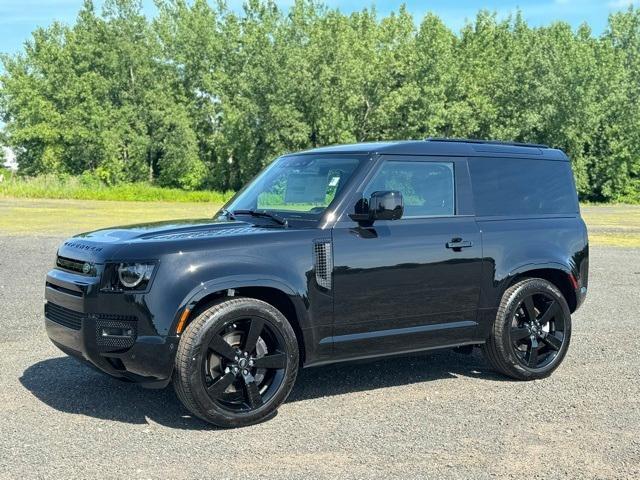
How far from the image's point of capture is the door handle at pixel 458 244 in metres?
5.88

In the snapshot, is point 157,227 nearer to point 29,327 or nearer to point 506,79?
point 29,327

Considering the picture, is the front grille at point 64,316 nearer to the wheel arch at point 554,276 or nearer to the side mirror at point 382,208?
the side mirror at point 382,208

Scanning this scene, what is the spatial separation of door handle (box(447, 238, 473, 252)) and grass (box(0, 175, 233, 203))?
48.1m

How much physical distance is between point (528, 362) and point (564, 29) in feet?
229

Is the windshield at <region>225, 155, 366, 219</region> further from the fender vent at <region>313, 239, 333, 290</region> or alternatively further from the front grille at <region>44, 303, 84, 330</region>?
the front grille at <region>44, 303, 84, 330</region>

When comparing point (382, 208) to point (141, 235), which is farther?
point (382, 208)

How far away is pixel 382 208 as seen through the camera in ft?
17.7

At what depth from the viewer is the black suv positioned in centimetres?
487

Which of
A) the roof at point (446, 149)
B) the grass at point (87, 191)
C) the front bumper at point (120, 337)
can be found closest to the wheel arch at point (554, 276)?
the roof at point (446, 149)

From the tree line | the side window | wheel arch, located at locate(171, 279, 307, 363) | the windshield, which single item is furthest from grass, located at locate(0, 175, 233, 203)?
wheel arch, located at locate(171, 279, 307, 363)

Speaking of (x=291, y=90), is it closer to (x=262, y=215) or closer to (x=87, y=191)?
(x=87, y=191)

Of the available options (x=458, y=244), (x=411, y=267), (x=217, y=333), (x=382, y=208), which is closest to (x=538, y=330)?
(x=458, y=244)

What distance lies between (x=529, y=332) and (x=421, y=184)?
65.5 inches

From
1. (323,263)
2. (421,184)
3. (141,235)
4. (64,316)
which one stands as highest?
(421,184)
